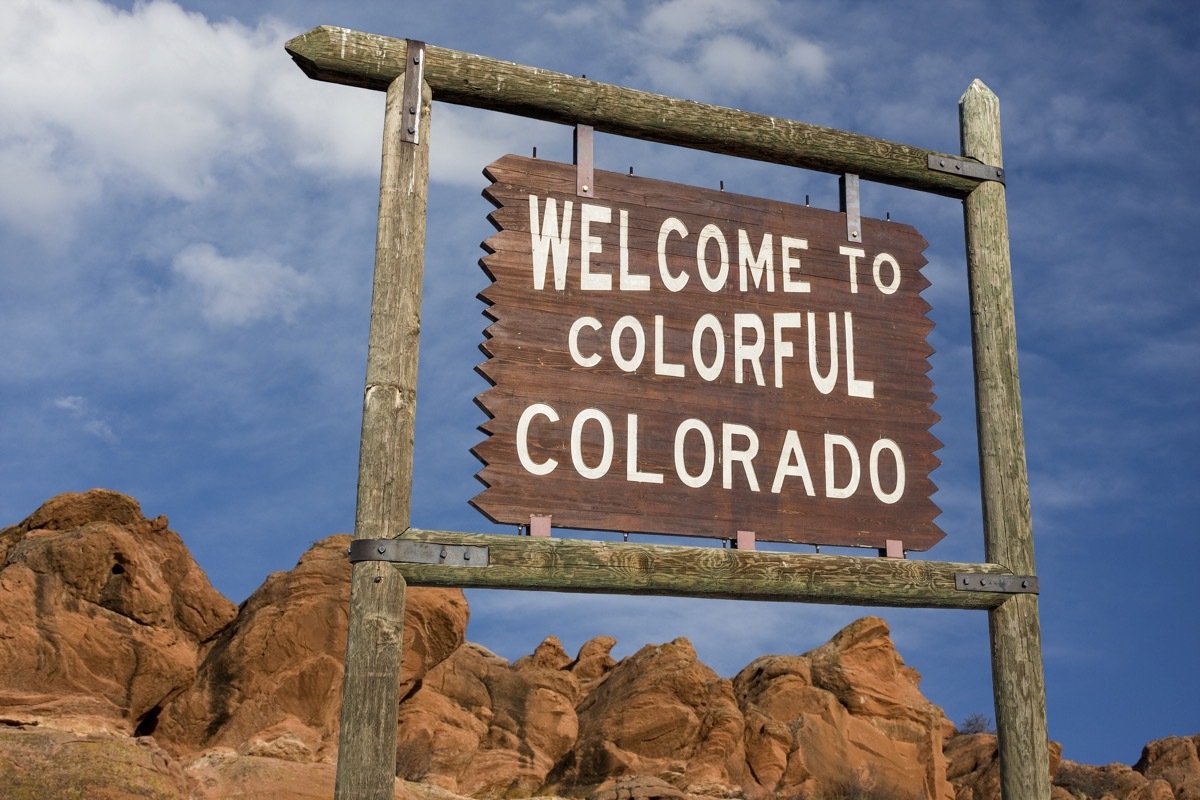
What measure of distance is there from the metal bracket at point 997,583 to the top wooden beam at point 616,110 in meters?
2.84

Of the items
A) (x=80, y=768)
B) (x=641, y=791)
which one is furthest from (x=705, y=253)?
(x=641, y=791)

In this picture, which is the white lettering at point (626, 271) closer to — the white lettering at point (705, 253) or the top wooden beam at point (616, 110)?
the white lettering at point (705, 253)

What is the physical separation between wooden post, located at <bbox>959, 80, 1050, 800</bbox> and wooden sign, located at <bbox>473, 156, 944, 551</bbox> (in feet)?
1.58

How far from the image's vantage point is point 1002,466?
8.55 m

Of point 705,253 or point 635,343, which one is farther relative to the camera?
point 705,253

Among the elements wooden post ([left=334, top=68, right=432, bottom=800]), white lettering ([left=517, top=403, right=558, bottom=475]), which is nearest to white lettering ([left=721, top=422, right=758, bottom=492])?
white lettering ([left=517, top=403, right=558, bottom=475])

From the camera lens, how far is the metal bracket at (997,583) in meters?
8.12

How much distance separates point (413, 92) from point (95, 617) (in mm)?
17546

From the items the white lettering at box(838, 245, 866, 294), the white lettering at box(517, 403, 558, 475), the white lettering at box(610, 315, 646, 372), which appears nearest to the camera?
the white lettering at box(517, 403, 558, 475)

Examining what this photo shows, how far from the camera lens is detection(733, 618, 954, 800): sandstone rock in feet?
90.2

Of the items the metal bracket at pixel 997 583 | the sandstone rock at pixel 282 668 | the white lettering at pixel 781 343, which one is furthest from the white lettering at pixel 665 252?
the sandstone rock at pixel 282 668

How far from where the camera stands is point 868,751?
28438 millimetres

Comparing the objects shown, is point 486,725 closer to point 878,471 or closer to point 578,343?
point 878,471

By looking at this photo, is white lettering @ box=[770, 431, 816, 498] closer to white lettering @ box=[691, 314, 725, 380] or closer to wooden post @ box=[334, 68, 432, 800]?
white lettering @ box=[691, 314, 725, 380]
